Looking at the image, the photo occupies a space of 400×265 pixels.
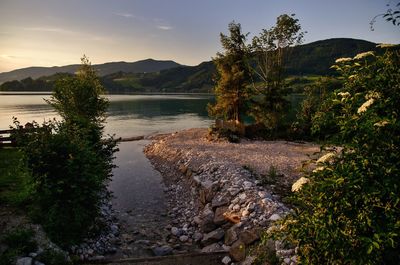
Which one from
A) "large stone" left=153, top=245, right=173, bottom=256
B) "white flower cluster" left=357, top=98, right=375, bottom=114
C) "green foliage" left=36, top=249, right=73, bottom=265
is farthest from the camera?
"large stone" left=153, top=245, right=173, bottom=256

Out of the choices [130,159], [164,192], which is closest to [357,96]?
[164,192]

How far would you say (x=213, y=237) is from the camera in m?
15.0

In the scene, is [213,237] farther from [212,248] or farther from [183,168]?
[183,168]

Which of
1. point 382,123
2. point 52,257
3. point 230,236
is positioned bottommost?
point 230,236

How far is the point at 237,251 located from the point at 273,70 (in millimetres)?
35803

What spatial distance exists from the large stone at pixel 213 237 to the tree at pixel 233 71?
30214 mm

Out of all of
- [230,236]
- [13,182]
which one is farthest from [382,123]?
[13,182]

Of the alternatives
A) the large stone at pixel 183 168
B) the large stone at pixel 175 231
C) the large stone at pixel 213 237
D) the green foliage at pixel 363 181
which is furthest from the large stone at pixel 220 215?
the large stone at pixel 183 168

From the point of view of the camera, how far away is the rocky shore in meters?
14.1

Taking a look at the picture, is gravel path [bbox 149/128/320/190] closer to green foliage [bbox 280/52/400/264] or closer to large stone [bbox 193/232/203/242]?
large stone [bbox 193/232/203/242]

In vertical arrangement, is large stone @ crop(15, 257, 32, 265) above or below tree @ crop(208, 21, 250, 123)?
below

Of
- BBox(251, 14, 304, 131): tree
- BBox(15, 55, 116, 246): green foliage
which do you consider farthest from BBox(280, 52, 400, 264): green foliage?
BBox(251, 14, 304, 131): tree

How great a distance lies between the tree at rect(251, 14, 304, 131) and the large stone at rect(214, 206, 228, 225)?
2761 cm

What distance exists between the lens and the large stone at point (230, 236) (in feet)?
46.1
